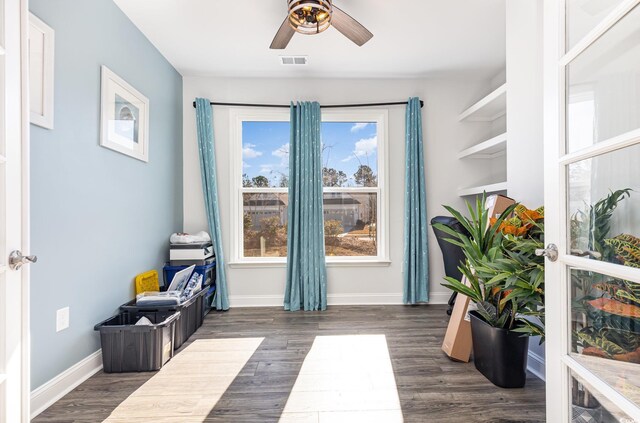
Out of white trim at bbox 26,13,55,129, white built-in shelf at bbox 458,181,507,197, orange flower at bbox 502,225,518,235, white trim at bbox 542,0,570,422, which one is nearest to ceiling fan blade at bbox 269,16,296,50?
white trim at bbox 26,13,55,129

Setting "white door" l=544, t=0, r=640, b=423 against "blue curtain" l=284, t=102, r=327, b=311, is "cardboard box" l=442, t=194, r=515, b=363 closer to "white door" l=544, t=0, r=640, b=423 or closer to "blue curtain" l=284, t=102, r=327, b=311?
"white door" l=544, t=0, r=640, b=423

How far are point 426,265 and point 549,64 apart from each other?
8.09ft

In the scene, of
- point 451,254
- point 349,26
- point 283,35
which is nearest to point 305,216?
point 451,254

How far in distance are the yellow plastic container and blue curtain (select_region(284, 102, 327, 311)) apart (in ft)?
4.19

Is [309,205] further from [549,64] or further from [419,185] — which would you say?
[549,64]

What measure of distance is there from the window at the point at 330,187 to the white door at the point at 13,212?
2322 mm

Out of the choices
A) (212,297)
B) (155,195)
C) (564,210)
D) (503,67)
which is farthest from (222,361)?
(503,67)

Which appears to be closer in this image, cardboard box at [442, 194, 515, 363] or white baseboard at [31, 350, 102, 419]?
white baseboard at [31, 350, 102, 419]

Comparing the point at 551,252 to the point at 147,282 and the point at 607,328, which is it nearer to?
the point at 607,328

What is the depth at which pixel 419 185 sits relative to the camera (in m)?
3.39

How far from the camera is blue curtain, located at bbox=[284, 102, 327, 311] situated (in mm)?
3307

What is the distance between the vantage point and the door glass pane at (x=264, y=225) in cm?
355

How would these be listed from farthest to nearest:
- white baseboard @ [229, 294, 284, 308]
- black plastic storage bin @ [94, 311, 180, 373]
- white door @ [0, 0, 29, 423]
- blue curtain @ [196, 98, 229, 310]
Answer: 1. white baseboard @ [229, 294, 284, 308]
2. blue curtain @ [196, 98, 229, 310]
3. black plastic storage bin @ [94, 311, 180, 373]
4. white door @ [0, 0, 29, 423]

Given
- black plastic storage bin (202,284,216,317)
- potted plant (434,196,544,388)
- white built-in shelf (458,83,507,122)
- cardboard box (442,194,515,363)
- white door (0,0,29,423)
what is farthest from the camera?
black plastic storage bin (202,284,216,317)
